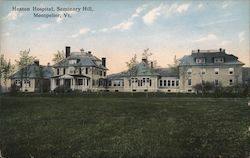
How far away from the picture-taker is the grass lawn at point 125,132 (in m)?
9.35

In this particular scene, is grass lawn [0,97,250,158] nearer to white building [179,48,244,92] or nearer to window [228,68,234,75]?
white building [179,48,244,92]

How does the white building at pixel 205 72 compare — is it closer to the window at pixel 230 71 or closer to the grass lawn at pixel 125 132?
the window at pixel 230 71

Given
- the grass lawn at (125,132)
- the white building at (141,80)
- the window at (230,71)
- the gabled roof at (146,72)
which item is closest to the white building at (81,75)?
the white building at (141,80)

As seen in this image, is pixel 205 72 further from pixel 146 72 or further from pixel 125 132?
pixel 125 132

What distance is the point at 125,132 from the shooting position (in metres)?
10.9

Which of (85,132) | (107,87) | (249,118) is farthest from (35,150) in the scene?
(107,87)

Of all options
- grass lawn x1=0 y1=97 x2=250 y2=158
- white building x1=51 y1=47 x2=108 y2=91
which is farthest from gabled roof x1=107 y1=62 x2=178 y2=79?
grass lawn x1=0 y1=97 x2=250 y2=158

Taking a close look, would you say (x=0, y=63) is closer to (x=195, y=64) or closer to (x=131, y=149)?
(x=131, y=149)

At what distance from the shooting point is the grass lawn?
9352mm

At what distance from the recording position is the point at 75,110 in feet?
48.0

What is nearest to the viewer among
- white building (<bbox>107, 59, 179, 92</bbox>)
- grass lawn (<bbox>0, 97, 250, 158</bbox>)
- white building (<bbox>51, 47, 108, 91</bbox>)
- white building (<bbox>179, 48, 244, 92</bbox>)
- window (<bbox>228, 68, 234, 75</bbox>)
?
grass lawn (<bbox>0, 97, 250, 158</bbox>)

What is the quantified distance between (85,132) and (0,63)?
3.82 metres

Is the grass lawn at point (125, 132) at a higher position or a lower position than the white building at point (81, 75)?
lower

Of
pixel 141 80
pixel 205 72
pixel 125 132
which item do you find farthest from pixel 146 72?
pixel 125 132
